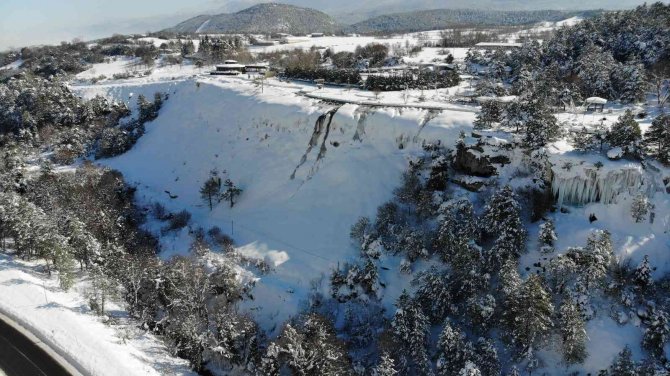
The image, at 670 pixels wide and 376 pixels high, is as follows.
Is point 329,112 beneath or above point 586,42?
beneath

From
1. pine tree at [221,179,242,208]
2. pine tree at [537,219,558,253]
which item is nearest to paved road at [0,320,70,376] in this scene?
pine tree at [221,179,242,208]

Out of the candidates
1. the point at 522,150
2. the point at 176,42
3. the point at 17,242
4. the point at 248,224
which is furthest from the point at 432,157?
the point at 176,42

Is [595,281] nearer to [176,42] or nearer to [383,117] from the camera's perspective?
[383,117]

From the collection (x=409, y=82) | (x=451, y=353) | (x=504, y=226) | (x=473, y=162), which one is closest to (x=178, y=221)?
(x=473, y=162)

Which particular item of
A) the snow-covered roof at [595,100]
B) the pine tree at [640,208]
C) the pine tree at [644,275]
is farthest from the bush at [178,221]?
the snow-covered roof at [595,100]

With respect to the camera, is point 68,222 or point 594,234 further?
point 68,222
